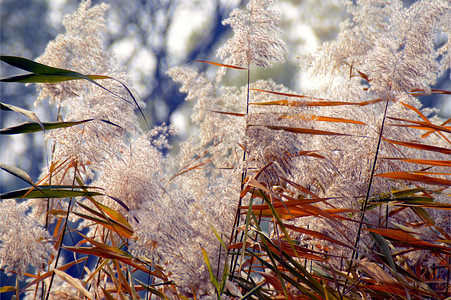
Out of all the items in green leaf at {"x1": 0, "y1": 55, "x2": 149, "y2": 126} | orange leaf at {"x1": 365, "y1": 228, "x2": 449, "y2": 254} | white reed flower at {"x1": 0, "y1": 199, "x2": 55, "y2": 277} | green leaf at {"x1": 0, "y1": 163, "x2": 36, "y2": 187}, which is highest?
green leaf at {"x1": 0, "y1": 55, "x2": 149, "y2": 126}

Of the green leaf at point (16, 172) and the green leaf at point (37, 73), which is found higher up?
the green leaf at point (37, 73)

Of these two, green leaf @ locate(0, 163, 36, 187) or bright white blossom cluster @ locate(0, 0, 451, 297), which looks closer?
green leaf @ locate(0, 163, 36, 187)

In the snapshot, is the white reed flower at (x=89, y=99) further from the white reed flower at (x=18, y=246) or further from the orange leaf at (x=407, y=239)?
the orange leaf at (x=407, y=239)

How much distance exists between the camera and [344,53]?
46.7 inches

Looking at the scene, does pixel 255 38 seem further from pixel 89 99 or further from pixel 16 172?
pixel 16 172

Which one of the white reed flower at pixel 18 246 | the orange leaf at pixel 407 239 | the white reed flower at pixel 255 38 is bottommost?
the orange leaf at pixel 407 239

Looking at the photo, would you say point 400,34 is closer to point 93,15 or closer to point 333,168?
point 333,168

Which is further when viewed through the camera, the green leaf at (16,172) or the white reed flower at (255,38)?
the white reed flower at (255,38)

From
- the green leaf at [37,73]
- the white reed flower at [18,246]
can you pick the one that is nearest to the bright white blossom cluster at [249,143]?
the white reed flower at [18,246]

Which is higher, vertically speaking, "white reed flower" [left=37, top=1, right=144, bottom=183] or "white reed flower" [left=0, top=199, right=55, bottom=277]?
"white reed flower" [left=37, top=1, right=144, bottom=183]

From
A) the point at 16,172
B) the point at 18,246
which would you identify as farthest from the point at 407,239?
the point at 18,246

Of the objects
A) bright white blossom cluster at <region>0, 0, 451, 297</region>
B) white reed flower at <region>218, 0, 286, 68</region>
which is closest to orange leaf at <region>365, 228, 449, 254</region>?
bright white blossom cluster at <region>0, 0, 451, 297</region>

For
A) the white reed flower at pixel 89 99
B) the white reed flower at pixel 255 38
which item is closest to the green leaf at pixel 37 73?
the white reed flower at pixel 89 99

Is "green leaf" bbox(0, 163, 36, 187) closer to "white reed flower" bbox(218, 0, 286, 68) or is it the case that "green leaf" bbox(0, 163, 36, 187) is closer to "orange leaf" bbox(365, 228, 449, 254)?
"white reed flower" bbox(218, 0, 286, 68)
